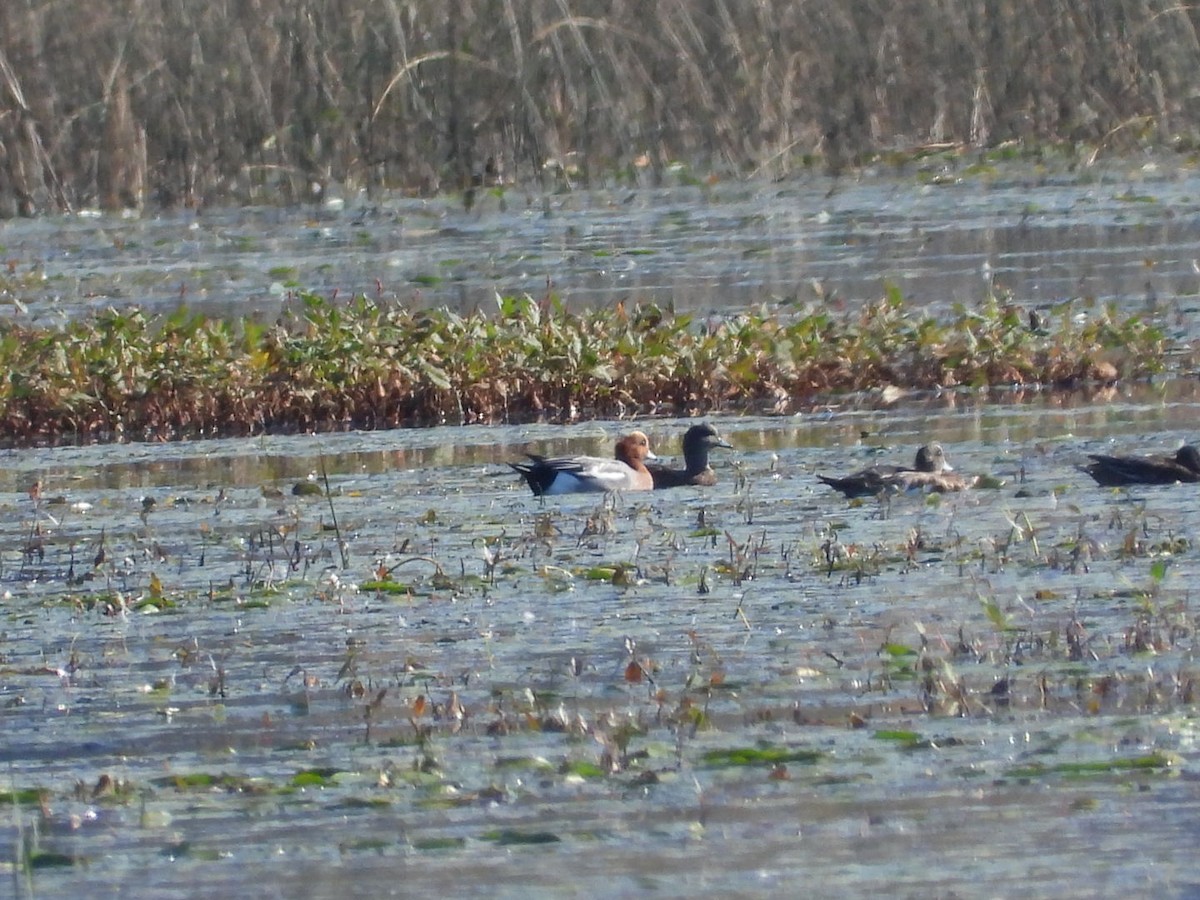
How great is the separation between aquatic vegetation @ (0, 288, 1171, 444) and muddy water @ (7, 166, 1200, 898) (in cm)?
38

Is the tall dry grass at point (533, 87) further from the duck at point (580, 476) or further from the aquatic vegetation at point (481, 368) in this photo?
the duck at point (580, 476)

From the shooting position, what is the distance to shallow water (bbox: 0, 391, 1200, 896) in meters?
6.19

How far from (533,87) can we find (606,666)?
16.2 m

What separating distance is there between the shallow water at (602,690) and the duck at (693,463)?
1.02 ft

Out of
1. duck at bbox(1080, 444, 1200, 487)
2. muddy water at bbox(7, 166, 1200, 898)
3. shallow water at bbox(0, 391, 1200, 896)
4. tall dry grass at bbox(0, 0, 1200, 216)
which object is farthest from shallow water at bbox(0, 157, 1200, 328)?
shallow water at bbox(0, 391, 1200, 896)

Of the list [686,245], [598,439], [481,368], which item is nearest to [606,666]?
[598,439]

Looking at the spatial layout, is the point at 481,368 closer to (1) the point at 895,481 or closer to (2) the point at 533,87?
(1) the point at 895,481

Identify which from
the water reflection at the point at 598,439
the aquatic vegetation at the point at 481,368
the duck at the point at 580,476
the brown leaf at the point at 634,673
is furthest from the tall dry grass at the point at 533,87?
the brown leaf at the point at 634,673

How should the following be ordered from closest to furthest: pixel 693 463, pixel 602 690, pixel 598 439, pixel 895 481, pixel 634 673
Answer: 1. pixel 602 690
2. pixel 634 673
3. pixel 895 481
4. pixel 693 463
5. pixel 598 439

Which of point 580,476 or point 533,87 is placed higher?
point 533,87

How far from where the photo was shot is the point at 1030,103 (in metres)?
25.2

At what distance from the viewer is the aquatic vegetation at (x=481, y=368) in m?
14.8

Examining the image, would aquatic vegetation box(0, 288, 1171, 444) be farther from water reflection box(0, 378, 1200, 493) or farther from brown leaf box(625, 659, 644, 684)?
brown leaf box(625, 659, 644, 684)

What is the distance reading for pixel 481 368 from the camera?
581 inches
